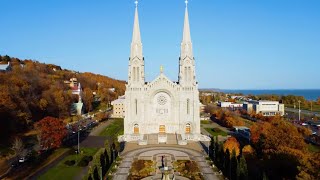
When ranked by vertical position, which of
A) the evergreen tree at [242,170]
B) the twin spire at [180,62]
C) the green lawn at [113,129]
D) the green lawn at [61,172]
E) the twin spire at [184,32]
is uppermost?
the twin spire at [184,32]

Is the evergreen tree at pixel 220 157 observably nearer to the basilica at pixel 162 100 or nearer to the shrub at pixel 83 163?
the shrub at pixel 83 163

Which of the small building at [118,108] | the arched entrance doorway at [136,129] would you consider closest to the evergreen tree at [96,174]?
the arched entrance doorway at [136,129]

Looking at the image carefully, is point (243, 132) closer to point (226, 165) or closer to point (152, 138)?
point (152, 138)

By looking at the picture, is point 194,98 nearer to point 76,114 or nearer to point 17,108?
point 17,108

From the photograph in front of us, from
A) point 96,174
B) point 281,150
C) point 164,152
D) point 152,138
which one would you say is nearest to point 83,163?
point 96,174

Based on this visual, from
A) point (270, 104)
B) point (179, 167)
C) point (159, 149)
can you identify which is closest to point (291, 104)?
point (270, 104)

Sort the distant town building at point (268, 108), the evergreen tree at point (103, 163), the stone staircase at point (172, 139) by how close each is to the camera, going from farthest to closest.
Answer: the distant town building at point (268, 108)
the stone staircase at point (172, 139)
the evergreen tree at point (103, 163)

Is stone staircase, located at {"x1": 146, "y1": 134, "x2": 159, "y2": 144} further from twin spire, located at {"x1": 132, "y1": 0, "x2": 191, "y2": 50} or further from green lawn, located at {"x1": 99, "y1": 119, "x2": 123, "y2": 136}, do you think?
twin spire, located at {"x1": 132, "y1": 0, "x2": 191, "y2": 50}
